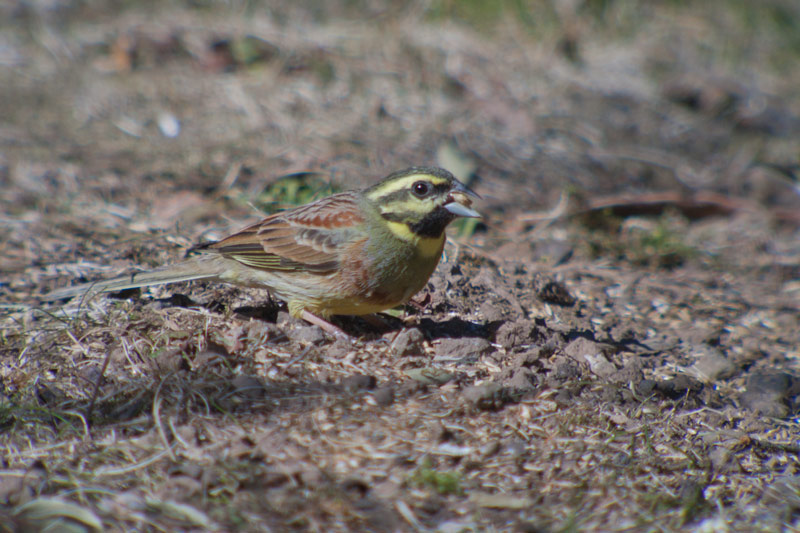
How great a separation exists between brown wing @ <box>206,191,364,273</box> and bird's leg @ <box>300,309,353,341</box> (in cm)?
28

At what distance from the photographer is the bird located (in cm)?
435

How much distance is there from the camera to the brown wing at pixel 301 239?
4.52 meters

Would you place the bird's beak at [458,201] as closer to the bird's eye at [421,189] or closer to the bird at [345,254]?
the bird at [345,254]

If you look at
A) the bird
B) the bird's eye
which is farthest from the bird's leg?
the bird's eye

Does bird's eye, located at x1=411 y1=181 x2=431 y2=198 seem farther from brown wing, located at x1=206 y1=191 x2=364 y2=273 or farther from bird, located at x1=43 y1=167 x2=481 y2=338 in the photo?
brown wing, located at x1=206 y1=191 x2=364 y2=273

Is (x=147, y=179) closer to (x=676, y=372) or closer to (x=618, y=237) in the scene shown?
(x=618, y=237)

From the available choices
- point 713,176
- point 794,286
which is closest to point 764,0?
point 713,176

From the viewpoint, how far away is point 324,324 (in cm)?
447

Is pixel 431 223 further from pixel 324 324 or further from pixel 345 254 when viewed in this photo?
pixel 324 324

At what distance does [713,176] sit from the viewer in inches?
325

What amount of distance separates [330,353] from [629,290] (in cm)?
281

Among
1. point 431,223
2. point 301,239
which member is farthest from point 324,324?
point 431,223

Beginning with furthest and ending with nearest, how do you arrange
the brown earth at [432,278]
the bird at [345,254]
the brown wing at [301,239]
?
the brown wing at [301,239] → the bird at [345,254] → the brown earth at [432,278]

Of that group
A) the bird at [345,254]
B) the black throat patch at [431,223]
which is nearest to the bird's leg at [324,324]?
the bird at [345,254]
